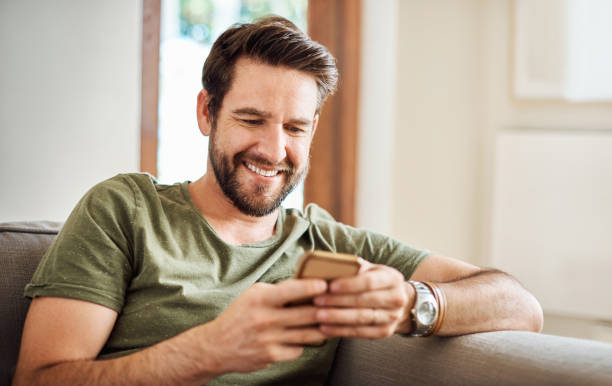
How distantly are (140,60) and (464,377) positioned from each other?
1436 millimetres

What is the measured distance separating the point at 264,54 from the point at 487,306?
672 mm

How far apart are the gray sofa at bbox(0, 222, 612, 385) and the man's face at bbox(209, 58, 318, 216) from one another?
369 mm

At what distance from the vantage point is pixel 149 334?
1.18 metres

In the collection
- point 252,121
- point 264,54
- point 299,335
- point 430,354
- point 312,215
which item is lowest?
point 430,354

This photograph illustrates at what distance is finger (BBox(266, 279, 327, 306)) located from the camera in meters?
0.92

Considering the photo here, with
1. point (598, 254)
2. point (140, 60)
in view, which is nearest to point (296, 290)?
point (140, 60)

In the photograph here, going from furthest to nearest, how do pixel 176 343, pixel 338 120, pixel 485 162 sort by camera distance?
pixel 485 162 → pixel 338 120 → pixel 176 343

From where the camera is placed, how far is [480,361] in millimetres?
1133

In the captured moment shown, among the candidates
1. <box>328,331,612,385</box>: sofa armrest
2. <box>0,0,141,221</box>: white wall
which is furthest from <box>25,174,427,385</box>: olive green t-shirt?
<box>0,0,141,221</box>: white wall

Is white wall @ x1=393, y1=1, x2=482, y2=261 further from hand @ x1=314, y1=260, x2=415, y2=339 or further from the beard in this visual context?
hand @ x1=314, y1=260, x2=415, y2=339

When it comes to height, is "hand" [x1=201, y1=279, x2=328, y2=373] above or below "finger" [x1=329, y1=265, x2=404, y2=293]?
below

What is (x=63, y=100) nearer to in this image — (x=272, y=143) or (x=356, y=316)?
(x=272, y=143)

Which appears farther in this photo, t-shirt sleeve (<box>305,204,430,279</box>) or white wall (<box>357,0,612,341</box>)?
white wall (<box>357,0,612,341</box>)

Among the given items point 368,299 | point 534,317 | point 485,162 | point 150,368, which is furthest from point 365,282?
point 485,162
